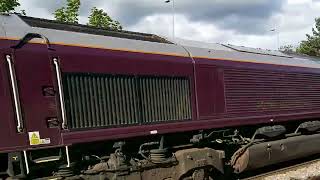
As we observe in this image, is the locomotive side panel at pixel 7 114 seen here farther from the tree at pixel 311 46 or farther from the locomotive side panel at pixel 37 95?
the tree at pixel 311 46

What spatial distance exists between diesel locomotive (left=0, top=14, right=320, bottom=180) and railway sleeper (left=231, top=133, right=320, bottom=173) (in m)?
0.03

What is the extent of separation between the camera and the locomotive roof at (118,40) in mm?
6203

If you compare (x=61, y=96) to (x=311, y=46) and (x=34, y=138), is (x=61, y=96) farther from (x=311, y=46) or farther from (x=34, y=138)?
(x=311, y=46)

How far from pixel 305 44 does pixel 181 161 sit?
4708 cm

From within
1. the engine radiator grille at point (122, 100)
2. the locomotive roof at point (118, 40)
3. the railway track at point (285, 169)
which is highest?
the locomotive roof at point (118, 40)

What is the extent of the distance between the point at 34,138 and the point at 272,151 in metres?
6.58

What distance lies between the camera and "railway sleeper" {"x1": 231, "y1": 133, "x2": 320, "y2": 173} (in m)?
10.1

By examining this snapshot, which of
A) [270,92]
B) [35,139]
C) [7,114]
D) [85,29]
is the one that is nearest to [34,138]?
[35,139]

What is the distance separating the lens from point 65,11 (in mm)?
19859

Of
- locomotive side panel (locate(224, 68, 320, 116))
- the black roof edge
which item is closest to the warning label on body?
the black roof edge

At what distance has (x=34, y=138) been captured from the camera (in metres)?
5.91

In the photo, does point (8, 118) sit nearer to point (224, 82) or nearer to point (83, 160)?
point (83, 160)

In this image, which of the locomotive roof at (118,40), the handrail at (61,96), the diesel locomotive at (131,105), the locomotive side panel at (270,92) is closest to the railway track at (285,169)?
the diesel locomotive at (131,105)

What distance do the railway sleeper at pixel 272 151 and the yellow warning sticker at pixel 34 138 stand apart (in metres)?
5.30
